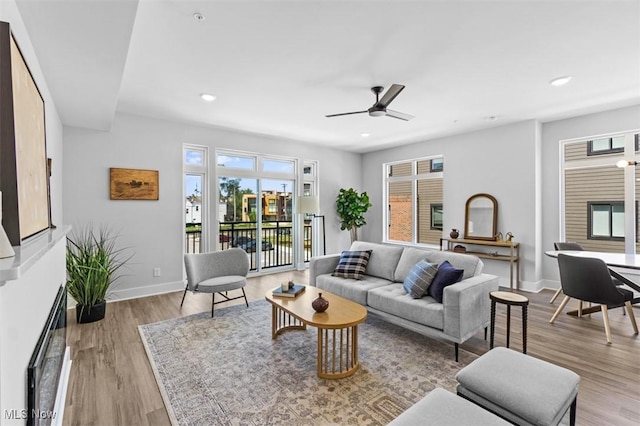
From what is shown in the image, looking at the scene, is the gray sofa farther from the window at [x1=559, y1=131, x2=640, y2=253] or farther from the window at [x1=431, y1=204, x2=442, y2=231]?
the window at [x1=559, y1=131, x2=640, y2=253]

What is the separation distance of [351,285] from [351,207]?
3371mm

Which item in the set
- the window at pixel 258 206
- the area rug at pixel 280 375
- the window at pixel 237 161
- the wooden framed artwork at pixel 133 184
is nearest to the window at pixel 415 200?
the window at pixel 258 206

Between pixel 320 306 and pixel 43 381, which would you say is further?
pixel 320 306

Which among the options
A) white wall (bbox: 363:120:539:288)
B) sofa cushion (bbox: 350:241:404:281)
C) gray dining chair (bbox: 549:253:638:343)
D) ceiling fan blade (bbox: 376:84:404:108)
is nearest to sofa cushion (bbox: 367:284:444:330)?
sofa cushion (bbox: 350:241:404:281)

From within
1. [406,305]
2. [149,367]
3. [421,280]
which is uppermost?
[421,280]

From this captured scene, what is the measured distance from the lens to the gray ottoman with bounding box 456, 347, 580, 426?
56.7 inches

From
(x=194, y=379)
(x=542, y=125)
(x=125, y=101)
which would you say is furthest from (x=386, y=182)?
(x=194, y=379)

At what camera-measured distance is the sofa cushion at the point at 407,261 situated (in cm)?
357

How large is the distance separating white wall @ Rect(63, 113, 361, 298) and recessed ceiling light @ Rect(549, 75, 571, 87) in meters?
4.74

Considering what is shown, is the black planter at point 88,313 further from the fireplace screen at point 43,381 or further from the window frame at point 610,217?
the window frame at point 610,217

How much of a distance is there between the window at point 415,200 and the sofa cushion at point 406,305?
11.0ft

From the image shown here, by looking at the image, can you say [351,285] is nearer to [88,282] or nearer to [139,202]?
[88,282]

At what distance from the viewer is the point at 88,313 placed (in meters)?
3.47

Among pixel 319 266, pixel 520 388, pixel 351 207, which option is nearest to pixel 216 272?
pixel 319 266
